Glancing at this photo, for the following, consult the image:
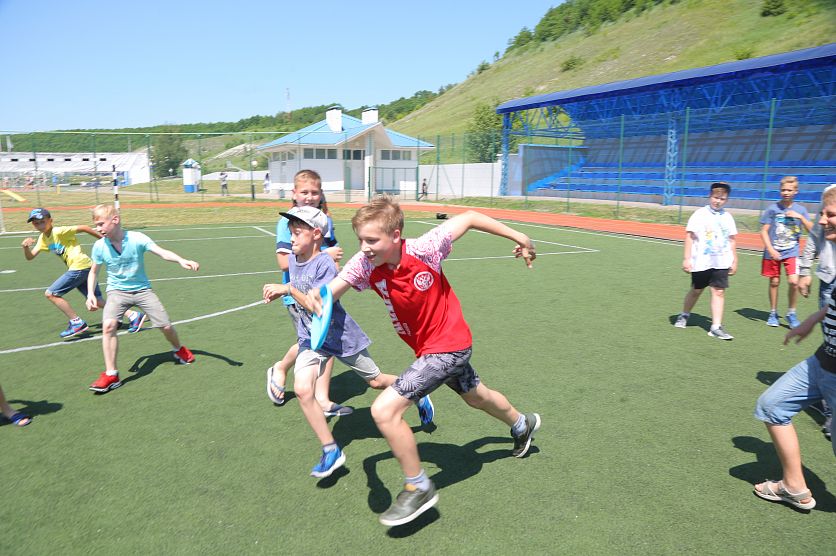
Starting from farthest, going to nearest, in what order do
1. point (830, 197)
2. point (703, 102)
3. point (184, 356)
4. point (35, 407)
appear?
point (703, 102), point (184, 356), point (35, 407), point (830, 197)

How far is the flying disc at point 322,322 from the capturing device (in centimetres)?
337

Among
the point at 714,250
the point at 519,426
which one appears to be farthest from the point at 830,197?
the point at 714,250

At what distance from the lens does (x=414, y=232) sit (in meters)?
20.6

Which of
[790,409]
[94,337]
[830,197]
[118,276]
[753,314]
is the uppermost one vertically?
[830,197]

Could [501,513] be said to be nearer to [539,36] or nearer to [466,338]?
[466,338]

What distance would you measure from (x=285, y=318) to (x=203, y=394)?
9.62ft

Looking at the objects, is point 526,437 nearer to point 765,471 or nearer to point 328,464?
point 328,464

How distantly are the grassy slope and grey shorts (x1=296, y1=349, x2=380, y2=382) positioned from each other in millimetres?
62641

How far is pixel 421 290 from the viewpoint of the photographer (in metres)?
3.55

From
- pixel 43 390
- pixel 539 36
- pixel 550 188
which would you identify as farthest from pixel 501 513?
pixel 539 36

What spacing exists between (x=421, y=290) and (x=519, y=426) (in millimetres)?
1390

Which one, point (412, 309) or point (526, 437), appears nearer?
point (412, 309)

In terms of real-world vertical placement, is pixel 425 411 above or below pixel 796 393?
below

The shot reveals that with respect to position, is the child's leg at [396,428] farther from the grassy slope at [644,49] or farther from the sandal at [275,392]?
the grassy slope at [644,49]
